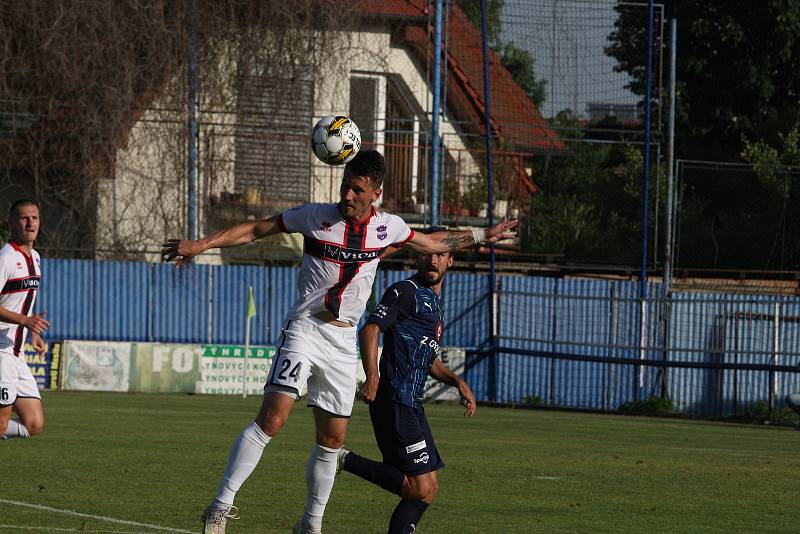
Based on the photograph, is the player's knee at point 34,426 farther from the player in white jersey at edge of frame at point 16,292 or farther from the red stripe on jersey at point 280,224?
the red stripe on jersey at point 280,224

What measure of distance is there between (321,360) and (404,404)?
0.60m

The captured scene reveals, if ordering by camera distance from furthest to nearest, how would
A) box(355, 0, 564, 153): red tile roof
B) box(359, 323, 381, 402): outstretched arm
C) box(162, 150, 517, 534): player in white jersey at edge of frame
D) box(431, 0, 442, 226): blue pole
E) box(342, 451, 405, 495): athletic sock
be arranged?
box(355, 0, 564, 153): red tile roof → box(431, 0, 442, 226): blue pole → box(342, 451, 405, 495): athletic sock → box(162, 150, 517, 534): player in white jersey at edge of frame → box(359, 323, 381, 402): outstretched arm

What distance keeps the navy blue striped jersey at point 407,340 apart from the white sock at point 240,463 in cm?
91

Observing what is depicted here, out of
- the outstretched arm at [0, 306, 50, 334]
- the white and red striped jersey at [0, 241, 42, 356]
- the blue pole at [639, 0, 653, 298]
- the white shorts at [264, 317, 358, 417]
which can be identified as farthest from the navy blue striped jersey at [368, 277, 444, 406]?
the blue pole at [639, 0, 653, 298]

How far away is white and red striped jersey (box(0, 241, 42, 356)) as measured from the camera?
1023 cm

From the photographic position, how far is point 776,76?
3916 centimetres

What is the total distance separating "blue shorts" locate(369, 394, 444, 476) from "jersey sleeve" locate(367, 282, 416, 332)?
478mm

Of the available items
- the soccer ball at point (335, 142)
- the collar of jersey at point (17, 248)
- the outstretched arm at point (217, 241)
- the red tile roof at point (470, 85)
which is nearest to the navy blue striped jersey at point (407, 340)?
the outstretched arm at point (217, 241)

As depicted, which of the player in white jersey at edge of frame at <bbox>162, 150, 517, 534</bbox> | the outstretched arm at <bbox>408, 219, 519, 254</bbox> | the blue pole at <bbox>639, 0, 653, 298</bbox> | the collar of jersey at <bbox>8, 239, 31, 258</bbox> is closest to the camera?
the player in white jersey at edge of frame at <bbox>162, 150, 517, 534</bbox>

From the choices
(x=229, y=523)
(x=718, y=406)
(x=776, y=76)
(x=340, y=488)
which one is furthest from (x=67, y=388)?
(x=776, y=76)

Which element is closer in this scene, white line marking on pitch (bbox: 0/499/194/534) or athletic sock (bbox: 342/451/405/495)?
athletic sock (bbox: 342/451/405/495)

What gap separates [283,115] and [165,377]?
739 cm

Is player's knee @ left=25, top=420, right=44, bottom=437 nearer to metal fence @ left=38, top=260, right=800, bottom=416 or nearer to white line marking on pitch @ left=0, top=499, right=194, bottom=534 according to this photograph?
white line marking on pitch @ left=0, top=499, right=194, bottom=534

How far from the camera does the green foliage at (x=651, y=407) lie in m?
24.5
